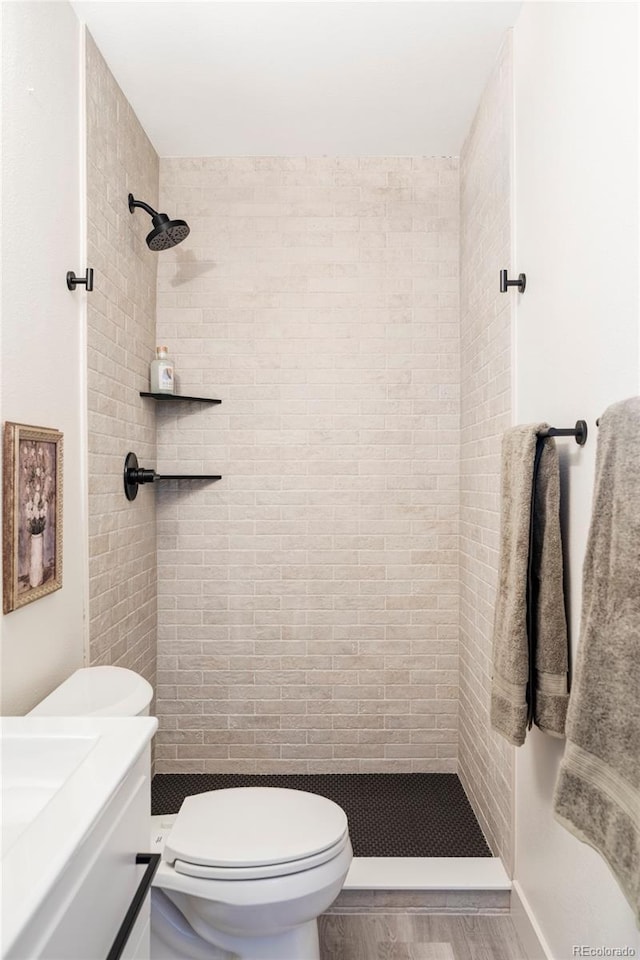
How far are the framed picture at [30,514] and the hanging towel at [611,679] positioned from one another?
1162mm

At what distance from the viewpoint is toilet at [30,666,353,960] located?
1.44 metres

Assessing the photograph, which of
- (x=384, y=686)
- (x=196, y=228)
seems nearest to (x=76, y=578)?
(x=384, y=686)

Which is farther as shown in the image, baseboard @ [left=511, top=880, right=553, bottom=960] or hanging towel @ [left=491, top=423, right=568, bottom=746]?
baseboard @ [left=511, top=880, right=553, bottom=960]

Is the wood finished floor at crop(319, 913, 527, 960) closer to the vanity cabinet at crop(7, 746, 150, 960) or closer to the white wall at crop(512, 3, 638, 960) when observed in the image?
the white wall at crop(512, 3, 638, 960)

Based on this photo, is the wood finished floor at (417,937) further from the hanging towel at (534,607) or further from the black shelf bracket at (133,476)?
the black shelf bracket at (133,476)

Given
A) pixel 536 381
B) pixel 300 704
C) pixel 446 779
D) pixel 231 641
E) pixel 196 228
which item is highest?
pixel 196 228

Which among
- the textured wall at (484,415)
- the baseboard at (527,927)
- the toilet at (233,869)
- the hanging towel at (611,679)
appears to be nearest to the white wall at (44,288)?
the toilet at (233,869)

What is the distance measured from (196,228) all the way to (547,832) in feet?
8.02

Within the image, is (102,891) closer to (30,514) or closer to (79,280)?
(30,514)

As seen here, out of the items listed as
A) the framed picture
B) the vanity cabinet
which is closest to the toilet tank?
the framed picture

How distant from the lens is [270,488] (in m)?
2.67

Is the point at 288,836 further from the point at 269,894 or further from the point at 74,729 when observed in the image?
the point at 74,729

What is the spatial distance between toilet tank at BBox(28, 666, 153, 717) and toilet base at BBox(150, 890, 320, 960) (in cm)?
46

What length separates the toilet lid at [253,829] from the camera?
1470 mm
